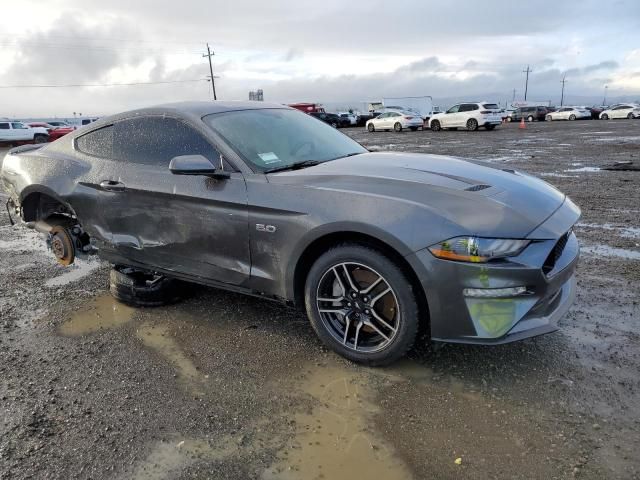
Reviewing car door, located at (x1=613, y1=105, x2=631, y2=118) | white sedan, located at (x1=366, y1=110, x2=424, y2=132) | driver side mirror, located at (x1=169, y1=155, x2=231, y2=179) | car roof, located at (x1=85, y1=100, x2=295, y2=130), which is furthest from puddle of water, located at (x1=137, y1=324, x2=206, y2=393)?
car door, located at (x1=613, y1=105, x2=631, y2=118)

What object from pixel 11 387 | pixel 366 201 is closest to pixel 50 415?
pixel 11 387

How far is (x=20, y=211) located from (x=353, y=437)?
13.1 feet

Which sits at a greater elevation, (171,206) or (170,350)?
(171,206)

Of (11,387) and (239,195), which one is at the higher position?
(239,195)

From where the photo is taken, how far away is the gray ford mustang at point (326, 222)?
278cm

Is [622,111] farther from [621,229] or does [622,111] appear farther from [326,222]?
[326,222]

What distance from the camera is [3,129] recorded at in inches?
1238

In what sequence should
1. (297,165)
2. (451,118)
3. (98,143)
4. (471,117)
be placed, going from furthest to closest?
(451,118), (471,117), (98,143), (297,165)

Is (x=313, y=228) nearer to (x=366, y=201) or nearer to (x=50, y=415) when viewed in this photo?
(x=366, y=201)

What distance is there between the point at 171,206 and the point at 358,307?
1576 mm

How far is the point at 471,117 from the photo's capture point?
29.6m

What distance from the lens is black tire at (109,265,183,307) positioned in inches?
164

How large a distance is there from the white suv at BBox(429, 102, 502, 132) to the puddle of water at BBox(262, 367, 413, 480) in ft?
94.5

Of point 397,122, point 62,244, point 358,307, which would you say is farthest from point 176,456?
point 397,122
